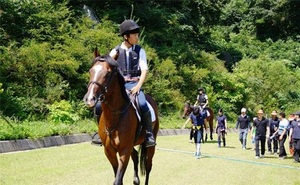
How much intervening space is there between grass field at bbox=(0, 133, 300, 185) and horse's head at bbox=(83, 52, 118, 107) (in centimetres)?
Result: 353

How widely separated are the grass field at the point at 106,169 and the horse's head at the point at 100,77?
3.53m

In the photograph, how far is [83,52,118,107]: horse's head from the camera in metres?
5.96

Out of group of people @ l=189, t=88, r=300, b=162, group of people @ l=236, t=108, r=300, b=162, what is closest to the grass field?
group of people @ l=189, t=88, r=300, b=162

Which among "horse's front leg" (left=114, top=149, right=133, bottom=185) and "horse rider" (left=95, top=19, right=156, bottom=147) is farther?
"horse rider" (left=95, top=19, right=156, bottom=147)

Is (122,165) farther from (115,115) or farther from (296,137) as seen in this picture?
(296,137)

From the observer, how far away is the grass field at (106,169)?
974cm

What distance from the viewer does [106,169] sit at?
1149 cm

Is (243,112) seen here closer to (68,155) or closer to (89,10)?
(68,155)

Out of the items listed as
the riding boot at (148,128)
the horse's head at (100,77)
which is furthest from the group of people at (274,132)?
the horse's head at (100,77)

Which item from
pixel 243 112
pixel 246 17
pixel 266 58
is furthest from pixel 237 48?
pixel 243 112

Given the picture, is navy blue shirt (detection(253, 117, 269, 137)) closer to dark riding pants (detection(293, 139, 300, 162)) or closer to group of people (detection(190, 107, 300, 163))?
group of people (detection(190, 107, 300, 163))

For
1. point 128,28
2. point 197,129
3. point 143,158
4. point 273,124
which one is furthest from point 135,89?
point 273,124

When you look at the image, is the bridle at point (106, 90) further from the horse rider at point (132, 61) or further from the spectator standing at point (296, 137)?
the spectator standing at point (296, 137)

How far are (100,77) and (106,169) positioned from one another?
5.71 metres
